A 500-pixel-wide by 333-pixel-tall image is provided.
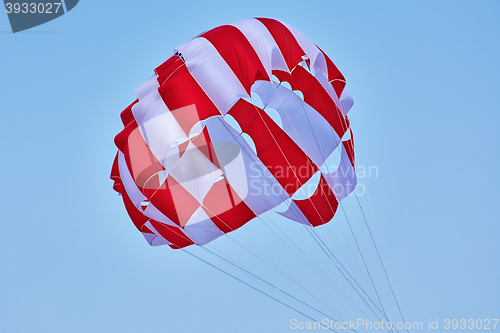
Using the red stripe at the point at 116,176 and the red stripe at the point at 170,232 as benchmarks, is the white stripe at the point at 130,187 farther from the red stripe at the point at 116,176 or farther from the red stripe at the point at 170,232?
the red stripe at the point at 170,232

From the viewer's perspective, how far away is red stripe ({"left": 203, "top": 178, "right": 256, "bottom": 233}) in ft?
30.2

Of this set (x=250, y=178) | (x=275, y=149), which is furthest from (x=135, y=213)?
(x=275, y=149)

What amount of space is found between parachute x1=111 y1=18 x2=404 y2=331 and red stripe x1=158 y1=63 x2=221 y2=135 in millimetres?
13

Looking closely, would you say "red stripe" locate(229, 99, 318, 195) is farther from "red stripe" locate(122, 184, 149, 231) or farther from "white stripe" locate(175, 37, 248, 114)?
"red stripe" locate(122, 184, 149, 231)

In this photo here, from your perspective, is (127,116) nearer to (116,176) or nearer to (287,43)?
(116,176)

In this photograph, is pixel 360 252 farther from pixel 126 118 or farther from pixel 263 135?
pixel 126 118

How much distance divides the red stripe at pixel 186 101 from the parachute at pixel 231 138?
13 millimetres

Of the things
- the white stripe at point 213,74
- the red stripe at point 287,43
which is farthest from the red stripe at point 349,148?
the white stripe at point 213,74

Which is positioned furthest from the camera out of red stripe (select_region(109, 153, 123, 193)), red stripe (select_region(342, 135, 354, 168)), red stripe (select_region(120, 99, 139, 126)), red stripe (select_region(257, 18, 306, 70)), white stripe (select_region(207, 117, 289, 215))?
red stripe (select_region(342, 135, 354, 168))

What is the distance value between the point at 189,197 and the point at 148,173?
974 mm

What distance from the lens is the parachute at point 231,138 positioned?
788 centimetres

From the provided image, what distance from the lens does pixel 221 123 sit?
9414 millimetres

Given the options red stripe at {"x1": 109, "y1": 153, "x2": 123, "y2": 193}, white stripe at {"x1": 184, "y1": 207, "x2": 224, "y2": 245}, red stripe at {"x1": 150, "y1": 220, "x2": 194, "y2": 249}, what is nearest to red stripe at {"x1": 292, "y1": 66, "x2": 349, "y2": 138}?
white stripe at {"x1": 184, "y1": 207, "x2": 224, "y2": 245}

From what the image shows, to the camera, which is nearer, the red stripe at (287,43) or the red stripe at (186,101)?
the red stripe at (186,101)
